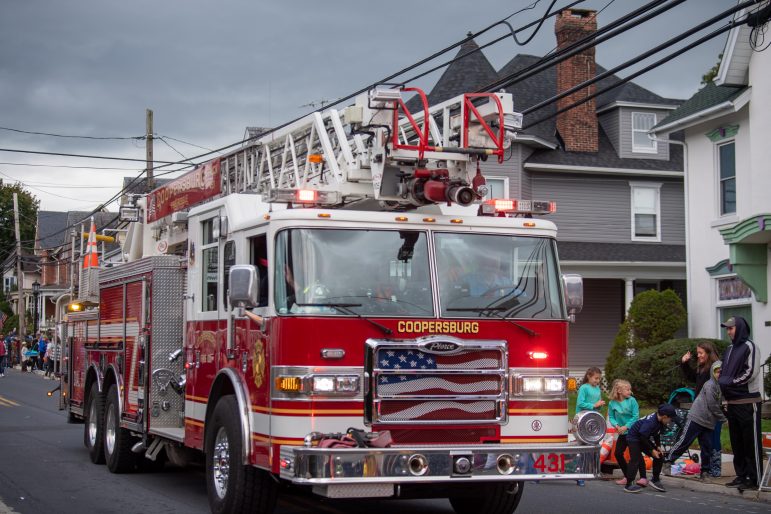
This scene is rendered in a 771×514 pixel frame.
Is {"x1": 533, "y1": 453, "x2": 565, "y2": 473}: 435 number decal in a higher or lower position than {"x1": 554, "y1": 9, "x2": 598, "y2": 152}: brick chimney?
lower

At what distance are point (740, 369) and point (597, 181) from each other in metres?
18.9

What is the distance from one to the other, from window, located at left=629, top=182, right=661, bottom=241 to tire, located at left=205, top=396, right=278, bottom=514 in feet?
75.8

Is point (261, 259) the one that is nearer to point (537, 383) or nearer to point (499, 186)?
point (537, 383)

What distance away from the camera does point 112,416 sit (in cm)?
1273

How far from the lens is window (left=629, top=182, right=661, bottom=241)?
30578 mm

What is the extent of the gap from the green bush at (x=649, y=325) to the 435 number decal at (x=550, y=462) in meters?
16.4

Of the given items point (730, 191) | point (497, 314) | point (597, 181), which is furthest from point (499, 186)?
point (497, 314)

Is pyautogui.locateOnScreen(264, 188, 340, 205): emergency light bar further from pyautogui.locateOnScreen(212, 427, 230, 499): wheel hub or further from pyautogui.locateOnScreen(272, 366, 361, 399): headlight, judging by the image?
pyautogui.locateOnScreen(212, 427, 230, 499): wheel hub

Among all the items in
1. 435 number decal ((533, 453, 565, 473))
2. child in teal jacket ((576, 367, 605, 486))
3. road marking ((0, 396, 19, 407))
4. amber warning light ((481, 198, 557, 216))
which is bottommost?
road marking ((0, 396, 19, 407))

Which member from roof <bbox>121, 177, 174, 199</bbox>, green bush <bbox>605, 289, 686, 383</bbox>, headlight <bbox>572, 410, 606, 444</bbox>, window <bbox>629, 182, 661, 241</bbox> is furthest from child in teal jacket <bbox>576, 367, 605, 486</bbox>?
window <bbox>629, 182, 661, 241</bbox>

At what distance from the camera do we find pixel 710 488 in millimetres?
12000

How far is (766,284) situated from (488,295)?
1334cm

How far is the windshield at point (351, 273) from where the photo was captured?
8219 millimetres

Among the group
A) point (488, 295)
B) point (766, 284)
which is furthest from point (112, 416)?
point (766, 284)
